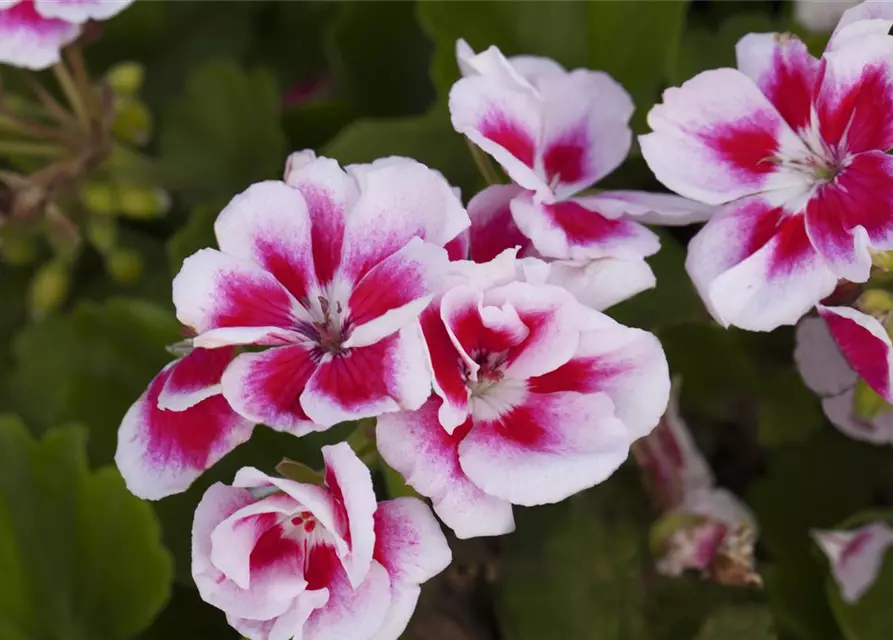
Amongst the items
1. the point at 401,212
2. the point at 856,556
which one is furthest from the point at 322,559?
the point at 856,556

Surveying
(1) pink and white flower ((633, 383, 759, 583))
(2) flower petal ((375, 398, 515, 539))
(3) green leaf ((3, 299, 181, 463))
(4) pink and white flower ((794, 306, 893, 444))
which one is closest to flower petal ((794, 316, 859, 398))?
(4) pink and white flower ((794, 306, 893, 444))

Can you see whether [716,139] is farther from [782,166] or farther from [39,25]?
[39,25]

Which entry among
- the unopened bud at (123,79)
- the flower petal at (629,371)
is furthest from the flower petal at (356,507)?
the unopened bud at (123,79)

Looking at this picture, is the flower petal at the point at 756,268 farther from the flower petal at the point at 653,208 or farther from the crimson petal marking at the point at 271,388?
the crimson petal marking at the point at 271,388

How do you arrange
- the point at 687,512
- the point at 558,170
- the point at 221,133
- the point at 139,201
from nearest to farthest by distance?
1. the point at 558,170
2. the point at 687,512
3. the point at 139,201
4. the point at 221,133

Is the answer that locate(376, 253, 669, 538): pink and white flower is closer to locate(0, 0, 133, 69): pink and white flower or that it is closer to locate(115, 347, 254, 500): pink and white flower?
locate(115, 347, 254, 500): pink and white flower

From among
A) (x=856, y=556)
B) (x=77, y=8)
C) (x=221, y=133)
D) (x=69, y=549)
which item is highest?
(x=77, y=8)

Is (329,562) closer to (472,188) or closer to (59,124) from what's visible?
(472,188)
